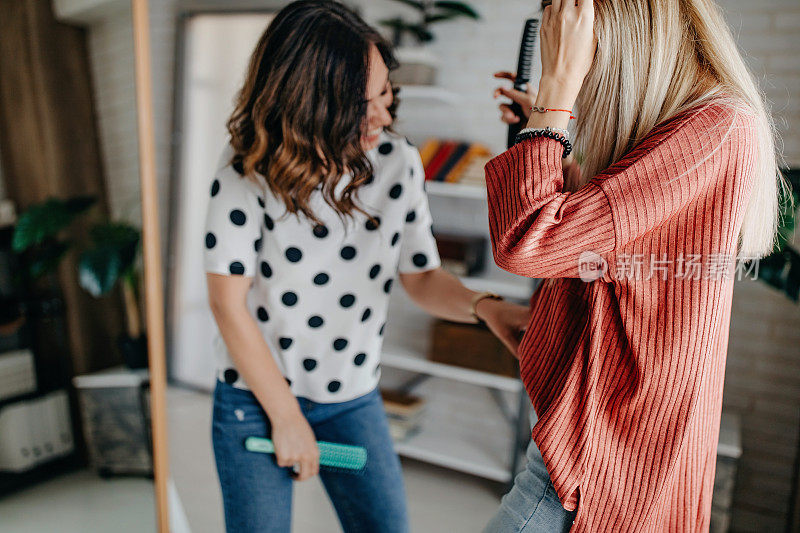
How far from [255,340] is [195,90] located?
130 centimetres

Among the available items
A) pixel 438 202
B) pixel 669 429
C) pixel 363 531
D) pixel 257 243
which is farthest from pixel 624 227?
pixel 438 202

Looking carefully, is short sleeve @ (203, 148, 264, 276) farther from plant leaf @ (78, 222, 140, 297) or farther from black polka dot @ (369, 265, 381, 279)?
plant leaf @ (78, 222, 140, 297)

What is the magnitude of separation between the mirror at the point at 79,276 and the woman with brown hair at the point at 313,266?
A: 0.68m

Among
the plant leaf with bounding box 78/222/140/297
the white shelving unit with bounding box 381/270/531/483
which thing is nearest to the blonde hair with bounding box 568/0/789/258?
the white shelving unit with bounding box 381/270/531/483

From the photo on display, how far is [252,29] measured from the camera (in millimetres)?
1916

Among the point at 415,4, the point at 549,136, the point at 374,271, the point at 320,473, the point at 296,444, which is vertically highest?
the point at 415,4

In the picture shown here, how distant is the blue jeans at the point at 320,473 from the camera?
1.02m

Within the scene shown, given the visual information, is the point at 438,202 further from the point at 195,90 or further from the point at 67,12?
the point at 67,12

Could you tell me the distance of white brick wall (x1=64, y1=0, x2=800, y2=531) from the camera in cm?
160

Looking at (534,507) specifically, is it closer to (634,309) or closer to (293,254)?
(634,309)

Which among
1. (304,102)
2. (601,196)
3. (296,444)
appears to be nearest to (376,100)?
(304,102)

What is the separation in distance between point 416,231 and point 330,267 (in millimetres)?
179

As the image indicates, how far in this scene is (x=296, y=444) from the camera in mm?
1017

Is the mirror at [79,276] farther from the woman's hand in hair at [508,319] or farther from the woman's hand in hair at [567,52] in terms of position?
the woman's hand in hair at [567,52]
